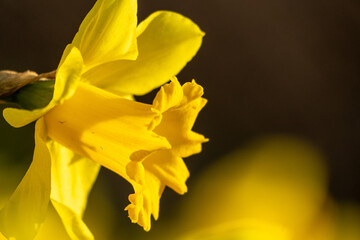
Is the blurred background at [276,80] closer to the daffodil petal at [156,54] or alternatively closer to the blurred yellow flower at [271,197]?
the blurred yellow flower at [271,197]

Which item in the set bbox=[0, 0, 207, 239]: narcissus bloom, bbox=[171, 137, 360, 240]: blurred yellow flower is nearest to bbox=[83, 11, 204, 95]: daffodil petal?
bbox=[0, 0, 207, 239]: narcissus bloom

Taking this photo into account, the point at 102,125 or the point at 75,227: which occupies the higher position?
the point at 102,125

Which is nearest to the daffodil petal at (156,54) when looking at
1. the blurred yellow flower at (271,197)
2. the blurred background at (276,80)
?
the blurred yellow flower at (271,197)

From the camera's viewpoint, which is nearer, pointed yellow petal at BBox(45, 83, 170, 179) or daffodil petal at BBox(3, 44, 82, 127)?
daffodil petal at BBox(3, 44, 82, 127)

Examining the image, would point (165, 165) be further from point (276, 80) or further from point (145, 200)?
point (276, 80)

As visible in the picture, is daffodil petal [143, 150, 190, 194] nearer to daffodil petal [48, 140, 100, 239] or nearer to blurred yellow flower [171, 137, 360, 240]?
daffodil petal [48, 140, 100, 239]

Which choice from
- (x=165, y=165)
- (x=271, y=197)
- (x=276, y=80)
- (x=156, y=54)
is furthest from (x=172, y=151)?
(x=276, y=80)
